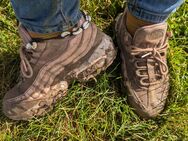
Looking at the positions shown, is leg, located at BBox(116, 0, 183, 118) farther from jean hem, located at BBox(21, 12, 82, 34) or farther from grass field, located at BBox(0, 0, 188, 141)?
jean hem, located at BBox(21, 12, 82, 34)

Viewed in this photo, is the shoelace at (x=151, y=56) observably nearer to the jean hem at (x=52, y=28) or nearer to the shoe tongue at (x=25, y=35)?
the jean hem at (x=52, y=28)

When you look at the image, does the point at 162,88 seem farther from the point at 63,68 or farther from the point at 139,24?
the point at 63,68

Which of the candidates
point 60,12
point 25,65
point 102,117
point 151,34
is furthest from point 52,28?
point 102,117

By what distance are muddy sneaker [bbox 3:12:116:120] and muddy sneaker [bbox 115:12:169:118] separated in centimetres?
8

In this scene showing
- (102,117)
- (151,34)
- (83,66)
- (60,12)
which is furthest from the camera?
(102,117)

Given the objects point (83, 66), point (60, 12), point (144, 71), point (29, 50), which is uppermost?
point (60, 12)

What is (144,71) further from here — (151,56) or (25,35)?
(25,35)

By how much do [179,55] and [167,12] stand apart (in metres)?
0.50

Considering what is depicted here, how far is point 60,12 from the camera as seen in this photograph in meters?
1.30

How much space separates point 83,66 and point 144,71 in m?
0.25

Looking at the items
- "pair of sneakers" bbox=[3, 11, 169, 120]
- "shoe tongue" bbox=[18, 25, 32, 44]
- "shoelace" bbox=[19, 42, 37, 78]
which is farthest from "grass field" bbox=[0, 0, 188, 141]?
"shoe tongue" bbox=[18, 25, 32, 44]

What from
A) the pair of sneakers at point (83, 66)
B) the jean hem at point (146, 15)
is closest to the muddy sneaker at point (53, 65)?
the pair of sneakers at point (83, 66)

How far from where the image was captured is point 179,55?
72.1 inches

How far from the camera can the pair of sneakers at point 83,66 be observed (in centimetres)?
153
